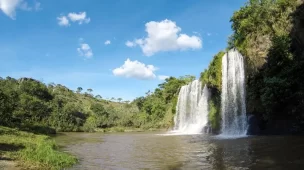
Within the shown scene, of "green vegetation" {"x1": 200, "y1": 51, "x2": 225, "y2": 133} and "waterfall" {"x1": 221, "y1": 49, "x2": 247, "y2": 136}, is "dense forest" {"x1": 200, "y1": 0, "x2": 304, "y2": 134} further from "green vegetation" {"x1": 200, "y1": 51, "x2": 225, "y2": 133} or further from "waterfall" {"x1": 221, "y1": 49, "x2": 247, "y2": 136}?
"green vegetation" {"x1": 200, "y1": 51, "x2": 225, "y2": 133}

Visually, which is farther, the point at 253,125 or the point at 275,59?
Result: the point at 253,125

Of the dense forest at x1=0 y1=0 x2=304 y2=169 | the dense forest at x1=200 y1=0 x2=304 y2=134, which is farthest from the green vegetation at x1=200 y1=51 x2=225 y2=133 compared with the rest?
the dense forest at x1=200 y1=0 x2=304 y2=134

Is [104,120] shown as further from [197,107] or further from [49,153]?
[49,153]

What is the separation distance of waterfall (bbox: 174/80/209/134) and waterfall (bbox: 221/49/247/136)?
7.90m

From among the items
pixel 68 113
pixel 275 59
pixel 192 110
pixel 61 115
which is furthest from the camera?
pixel 68 113

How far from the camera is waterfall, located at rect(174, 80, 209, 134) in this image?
43.6 m

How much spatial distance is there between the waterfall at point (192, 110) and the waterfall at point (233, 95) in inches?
311

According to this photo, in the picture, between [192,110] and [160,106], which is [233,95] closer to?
[192,110]


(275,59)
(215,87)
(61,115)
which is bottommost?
(61,115)

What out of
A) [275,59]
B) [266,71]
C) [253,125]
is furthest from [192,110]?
[275,59]

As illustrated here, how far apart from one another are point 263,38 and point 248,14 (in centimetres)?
486

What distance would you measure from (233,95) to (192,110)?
1571 centimetres

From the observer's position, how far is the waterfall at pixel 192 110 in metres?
43.6

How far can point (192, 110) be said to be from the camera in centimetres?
4862
